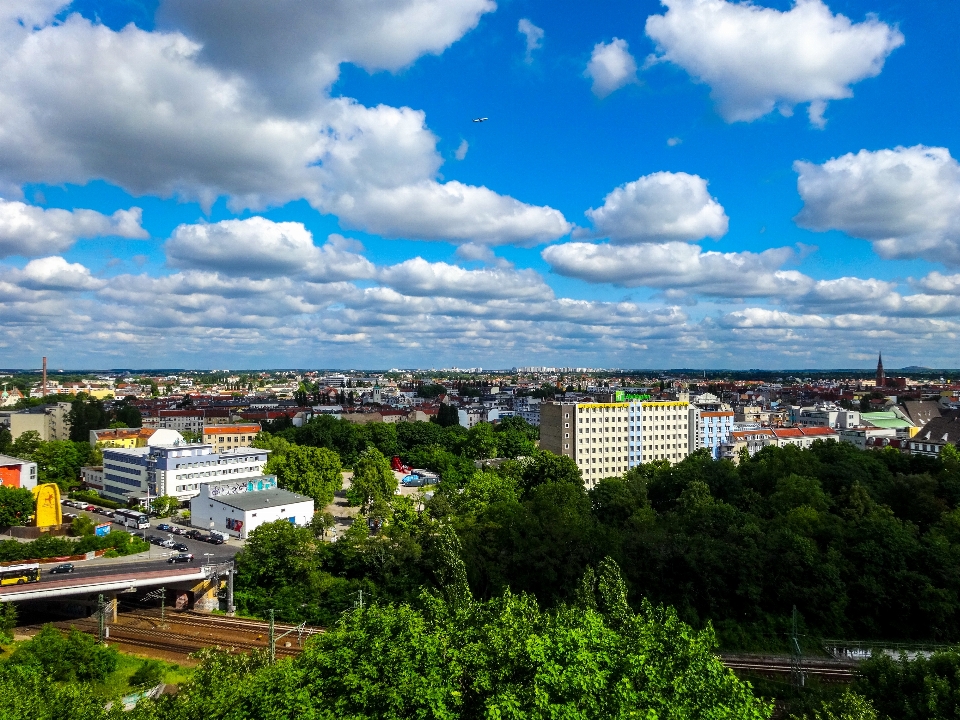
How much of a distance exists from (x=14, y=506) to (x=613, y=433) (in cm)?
6634

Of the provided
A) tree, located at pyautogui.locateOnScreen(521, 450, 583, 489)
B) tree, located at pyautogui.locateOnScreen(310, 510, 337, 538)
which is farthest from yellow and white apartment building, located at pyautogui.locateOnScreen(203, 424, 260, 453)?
tree, located at pyautogui.locateOnScreen(310, 510, 337, 538)

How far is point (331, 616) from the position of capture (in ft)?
135

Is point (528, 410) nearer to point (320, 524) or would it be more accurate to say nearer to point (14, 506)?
point (320, 524)

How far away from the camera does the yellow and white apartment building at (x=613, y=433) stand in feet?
→ 286

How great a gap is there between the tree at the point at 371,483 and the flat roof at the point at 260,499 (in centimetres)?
563

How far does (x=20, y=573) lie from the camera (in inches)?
1582

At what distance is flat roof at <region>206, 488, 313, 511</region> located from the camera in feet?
182

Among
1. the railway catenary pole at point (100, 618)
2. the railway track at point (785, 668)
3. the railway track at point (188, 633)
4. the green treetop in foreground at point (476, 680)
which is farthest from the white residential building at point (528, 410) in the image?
the green treetop in foreground at point (476, 680)

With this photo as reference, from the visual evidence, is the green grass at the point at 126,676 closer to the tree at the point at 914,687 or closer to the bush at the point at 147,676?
the bush at the point at 147,676

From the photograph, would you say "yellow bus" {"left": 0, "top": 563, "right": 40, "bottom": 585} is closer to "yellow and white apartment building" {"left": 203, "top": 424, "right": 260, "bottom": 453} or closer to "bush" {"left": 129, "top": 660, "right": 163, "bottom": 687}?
"bush" {"left": 129, "top": 660, "right": 163, "bottom": 687}

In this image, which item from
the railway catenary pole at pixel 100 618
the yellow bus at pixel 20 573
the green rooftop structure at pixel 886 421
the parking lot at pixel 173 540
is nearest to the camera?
the railway catenary pole at pixel 100 618

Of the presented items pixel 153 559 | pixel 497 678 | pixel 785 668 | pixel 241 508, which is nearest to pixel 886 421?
pixel 785 668

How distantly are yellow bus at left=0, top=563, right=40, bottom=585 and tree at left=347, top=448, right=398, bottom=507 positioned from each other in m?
26.7

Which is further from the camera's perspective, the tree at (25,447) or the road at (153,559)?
the tree at (25,447)
